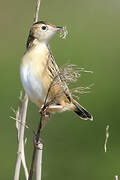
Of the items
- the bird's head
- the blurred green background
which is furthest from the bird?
the blurred green background

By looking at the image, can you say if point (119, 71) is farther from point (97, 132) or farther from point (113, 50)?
point (97, 132)

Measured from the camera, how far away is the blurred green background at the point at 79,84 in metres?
5.14

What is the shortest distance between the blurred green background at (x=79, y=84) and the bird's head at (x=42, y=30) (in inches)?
61.0

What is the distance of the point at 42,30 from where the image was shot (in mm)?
2994

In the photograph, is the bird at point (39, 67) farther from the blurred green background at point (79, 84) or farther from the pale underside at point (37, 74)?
the blurred green background at point (79, 84)

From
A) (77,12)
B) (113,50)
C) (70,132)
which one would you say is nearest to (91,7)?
(77,12)

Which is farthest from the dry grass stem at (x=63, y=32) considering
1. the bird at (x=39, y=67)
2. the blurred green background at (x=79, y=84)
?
the blurred green background at (x=79, y=84)

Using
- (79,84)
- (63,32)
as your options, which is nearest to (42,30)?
(63,32)

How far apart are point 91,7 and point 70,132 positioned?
2681 mm

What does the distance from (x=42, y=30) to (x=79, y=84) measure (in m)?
2.89

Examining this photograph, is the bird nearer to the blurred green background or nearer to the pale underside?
the pale underside

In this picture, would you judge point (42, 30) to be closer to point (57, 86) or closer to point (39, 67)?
point (39, 67)

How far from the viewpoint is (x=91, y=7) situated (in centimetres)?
799

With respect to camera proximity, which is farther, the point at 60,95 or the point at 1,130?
the point at 1,130
